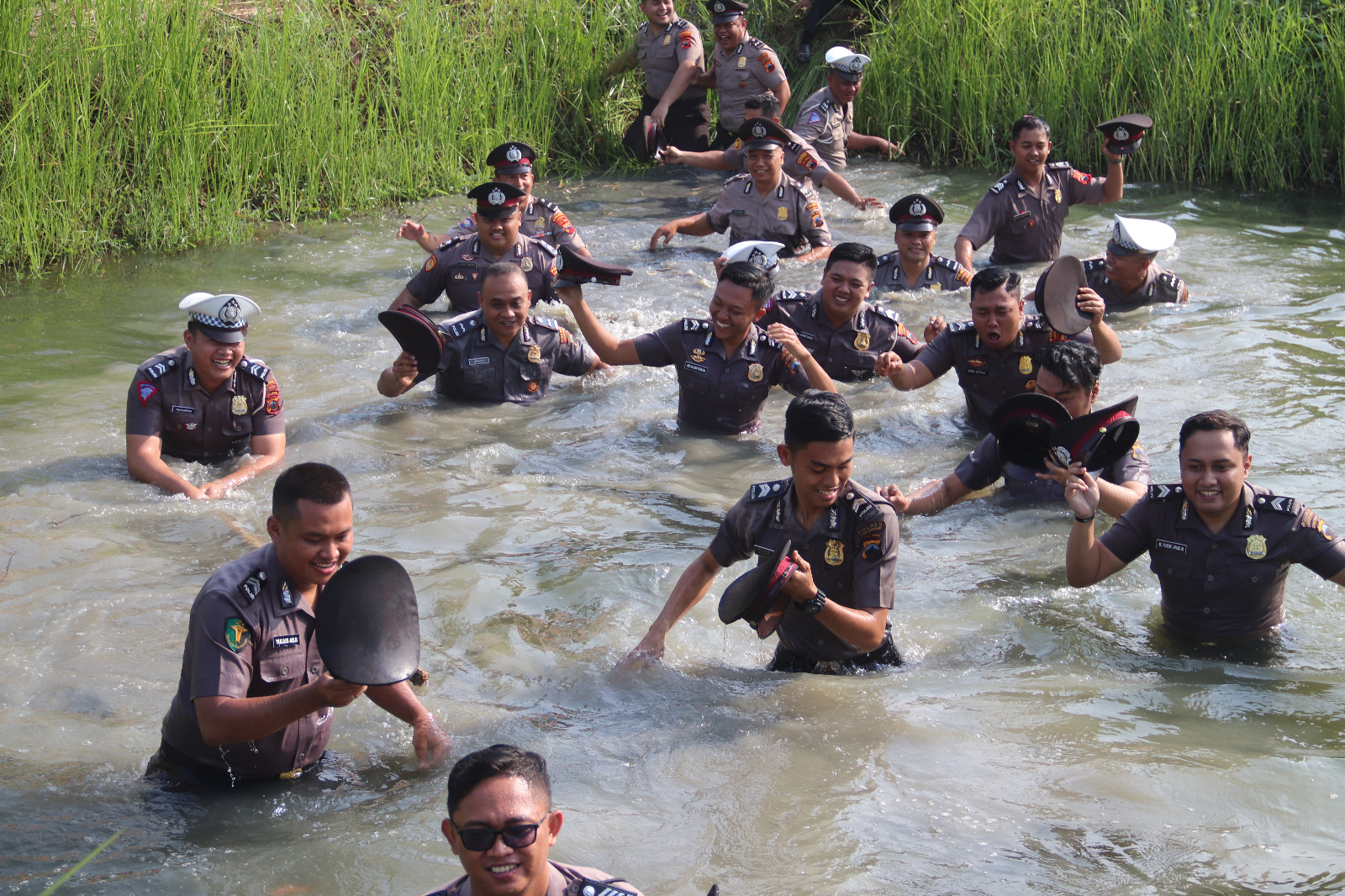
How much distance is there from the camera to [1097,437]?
5191 millimetres

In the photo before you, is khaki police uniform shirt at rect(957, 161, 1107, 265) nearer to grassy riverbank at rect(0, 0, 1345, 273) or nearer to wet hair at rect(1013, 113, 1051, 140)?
wet hair at rect(1013, 113, 1051, 140)

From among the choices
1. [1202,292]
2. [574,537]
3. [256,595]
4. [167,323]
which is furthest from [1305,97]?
[256,595]

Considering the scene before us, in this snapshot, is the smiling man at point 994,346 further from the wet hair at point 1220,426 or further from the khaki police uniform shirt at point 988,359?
the wet hair at point 1220,426

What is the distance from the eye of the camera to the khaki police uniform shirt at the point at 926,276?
1009 centimetres

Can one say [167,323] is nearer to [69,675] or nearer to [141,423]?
[141,423]

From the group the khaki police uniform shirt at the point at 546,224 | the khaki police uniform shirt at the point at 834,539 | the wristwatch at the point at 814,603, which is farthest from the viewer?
the khaki police uniform shirt at the point at 546,224

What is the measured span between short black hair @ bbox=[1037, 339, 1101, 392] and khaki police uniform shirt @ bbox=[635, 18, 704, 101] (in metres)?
8.54

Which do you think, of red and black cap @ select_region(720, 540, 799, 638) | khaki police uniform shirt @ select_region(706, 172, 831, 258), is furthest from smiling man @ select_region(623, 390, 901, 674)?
khaki police uniform shirt @ select_region(706, 172, 831, 258)

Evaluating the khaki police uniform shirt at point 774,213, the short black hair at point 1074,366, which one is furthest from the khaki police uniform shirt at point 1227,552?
the khaki police uniform shirt at point 774,213

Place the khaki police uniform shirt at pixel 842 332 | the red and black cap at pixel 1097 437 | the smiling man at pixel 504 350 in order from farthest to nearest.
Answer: the khaki police uniform shirt at pixel 842 332 < the smiling man at pixel 504 350 < the red and black cap at pixel 1097 437

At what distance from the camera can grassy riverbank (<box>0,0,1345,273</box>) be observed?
10.6 metres

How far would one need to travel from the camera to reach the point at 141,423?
6.88 meters

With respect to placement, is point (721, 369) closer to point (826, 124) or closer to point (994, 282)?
point (994, 282)

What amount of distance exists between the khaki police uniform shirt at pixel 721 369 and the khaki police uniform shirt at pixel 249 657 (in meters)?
3.92
